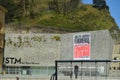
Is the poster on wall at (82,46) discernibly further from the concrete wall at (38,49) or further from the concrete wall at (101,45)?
the concrete wall at (38,49)

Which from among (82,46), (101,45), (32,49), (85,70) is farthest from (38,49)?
(85,70)

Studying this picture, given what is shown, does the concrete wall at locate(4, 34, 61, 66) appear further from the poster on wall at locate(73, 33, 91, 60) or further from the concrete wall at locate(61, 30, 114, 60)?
the concrete wall at locate(61, 30, 114, 60)

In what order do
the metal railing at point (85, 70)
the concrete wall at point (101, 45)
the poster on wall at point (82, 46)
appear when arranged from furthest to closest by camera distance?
1. the poster on wall at point (82, 46)
2. the concrete wall at point (101, 45)
3. the metal railing at point (85, 70)

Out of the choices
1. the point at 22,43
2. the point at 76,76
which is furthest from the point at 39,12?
the point at 76,76

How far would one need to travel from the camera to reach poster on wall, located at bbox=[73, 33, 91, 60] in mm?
72250

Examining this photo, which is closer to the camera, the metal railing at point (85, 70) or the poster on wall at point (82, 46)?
the metal railing at point (85, 70)

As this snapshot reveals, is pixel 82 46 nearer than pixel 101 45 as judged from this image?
No

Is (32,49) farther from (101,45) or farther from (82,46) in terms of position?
(101,45)

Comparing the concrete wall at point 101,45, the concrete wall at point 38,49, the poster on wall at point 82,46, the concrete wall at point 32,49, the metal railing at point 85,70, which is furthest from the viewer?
the concrete wall at point 32,49

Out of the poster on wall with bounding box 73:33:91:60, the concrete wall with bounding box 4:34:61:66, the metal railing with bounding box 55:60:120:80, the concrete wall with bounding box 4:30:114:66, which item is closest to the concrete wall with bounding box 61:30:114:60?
the poster on wall with bounding box 73:33:91:60

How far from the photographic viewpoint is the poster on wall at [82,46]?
237ft

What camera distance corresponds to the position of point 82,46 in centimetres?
7269

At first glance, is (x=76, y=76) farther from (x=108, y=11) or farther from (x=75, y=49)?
(x=108, y=11)

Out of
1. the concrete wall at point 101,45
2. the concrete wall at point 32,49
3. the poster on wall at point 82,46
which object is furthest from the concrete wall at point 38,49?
the concrete wall at point 101,45
